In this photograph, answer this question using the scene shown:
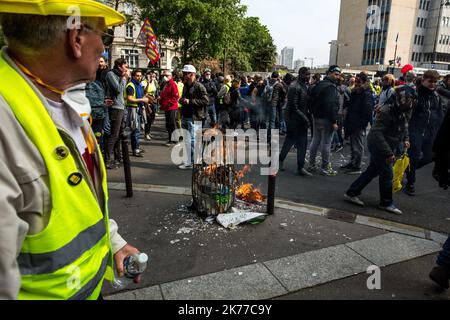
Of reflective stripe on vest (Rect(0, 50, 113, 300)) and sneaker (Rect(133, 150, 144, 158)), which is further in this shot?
sneaker (Rect(133, 150, 144, 158))

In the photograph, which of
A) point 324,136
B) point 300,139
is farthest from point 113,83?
point 324,136

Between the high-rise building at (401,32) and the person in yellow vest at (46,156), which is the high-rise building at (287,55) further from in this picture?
the person in yellow vest at (46,156)

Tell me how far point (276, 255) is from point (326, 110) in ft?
13.4

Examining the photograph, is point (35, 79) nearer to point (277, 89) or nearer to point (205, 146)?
point (205, 146)

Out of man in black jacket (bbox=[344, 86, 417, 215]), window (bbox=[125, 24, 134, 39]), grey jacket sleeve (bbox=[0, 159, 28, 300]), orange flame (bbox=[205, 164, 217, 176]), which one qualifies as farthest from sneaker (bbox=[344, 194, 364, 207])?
window (bbox=[125, 24, 134, 39])

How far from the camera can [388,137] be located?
16.2 ft

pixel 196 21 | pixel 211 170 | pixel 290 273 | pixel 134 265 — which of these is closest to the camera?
pixel 134 265

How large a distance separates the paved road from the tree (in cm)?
2298

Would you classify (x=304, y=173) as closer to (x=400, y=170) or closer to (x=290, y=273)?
(x=400, y=170)

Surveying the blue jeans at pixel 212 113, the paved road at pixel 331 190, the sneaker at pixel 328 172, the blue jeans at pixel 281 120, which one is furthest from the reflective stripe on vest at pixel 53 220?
the blue jeans at pixel 281 120

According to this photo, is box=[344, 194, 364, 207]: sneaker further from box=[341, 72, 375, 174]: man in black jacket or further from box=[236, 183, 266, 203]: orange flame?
box=[341, 72, 375, 174]: man in black jacket

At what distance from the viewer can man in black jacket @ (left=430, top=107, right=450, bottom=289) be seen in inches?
118

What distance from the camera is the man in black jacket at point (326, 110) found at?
6.71 metres
